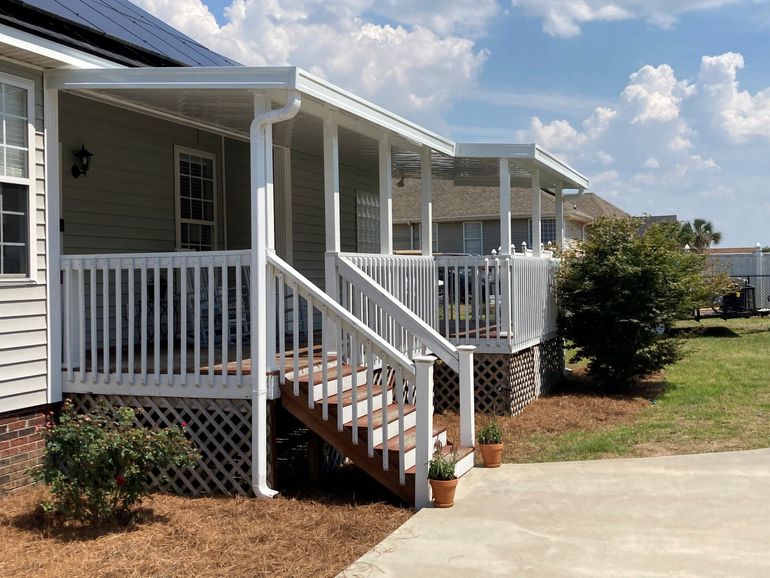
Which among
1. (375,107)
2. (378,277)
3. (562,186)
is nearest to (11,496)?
(378,277)

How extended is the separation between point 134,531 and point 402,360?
87.6 inches

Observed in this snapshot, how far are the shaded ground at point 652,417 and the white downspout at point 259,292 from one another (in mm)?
2598

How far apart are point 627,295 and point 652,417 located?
7.09ft

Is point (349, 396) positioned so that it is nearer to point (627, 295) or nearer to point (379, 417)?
point (379, 417)

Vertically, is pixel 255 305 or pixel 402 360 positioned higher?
pixel 255 305

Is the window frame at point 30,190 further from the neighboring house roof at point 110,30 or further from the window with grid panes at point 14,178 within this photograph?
the neighboring house roof at point 110,30

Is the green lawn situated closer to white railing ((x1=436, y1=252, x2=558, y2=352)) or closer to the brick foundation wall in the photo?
white railing ((x1=436, y1=252, x2=558, y2=352))

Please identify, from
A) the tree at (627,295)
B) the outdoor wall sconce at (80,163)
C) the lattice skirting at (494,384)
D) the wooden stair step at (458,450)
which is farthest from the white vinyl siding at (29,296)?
the tree at (627,295)

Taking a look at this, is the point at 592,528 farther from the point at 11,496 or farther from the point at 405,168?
the point at 405,168

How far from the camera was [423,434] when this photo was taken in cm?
588

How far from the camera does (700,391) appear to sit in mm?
11250

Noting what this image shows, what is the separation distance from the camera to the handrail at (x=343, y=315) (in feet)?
20.0

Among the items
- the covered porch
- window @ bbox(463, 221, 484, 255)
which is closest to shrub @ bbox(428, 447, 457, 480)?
the covered porch

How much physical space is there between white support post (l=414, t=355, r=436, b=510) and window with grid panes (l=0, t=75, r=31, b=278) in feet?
10.3
